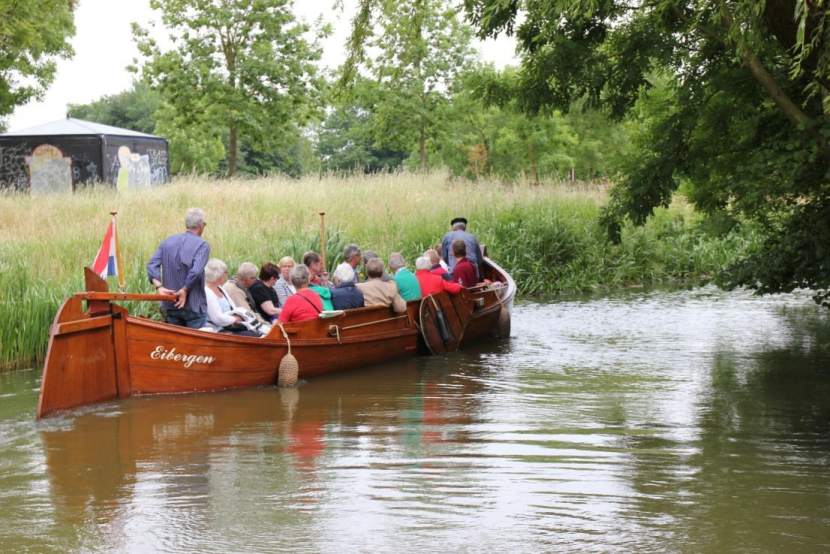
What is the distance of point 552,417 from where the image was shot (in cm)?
1037

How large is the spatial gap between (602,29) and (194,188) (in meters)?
11.4

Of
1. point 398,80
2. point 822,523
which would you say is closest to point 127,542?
point 822,523

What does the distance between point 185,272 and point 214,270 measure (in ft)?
1.89

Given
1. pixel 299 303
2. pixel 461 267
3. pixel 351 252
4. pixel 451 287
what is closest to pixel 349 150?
pixel 461 267

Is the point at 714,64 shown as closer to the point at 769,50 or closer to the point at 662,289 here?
the point at 769,50

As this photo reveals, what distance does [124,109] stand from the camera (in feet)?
253

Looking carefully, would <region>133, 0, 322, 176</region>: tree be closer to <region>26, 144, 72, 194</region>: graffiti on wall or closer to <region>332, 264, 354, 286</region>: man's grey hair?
<region>26, 144, 72, 194</region>: graffiti on wall

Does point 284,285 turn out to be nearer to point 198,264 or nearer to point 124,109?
point 198,264

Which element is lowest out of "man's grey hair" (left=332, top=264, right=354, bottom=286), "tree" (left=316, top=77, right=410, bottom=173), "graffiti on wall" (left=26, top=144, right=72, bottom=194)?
"man's grey hair" (left=332, top=264, right=354, bottom=286)

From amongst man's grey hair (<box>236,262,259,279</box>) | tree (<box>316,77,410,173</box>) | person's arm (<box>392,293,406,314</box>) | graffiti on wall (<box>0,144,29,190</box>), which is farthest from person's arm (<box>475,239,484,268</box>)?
tree (<box>316,77,410,173</box>)

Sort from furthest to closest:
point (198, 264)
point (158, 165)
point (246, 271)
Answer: point (158, 165) < point (246, 271) < point (198, 264)

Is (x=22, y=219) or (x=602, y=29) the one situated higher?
(x=602, y=29)

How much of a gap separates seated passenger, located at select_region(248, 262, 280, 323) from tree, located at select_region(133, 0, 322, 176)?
19.6 meters

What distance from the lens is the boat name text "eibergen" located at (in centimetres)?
1144
